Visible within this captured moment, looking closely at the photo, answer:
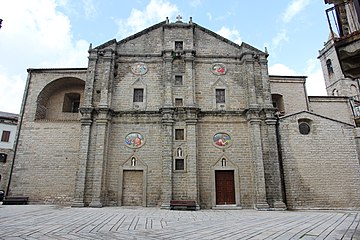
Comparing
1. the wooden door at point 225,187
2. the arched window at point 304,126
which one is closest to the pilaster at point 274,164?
the arched window at point 304,126

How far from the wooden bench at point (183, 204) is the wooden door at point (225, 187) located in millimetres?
2063

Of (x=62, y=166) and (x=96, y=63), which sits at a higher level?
(x=96, y=63)

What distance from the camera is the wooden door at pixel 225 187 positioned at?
582 inches

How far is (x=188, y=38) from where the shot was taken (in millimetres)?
18188

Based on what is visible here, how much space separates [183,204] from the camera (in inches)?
527

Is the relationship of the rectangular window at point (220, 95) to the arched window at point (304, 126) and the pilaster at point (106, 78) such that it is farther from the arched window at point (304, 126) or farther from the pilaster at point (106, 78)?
the pilaster at point (106, 78)

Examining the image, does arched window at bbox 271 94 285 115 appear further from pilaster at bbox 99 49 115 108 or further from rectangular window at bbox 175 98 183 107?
pilaster at bbox 99 49 115 108

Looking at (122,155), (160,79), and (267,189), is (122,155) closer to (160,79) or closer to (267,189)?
(160,79)

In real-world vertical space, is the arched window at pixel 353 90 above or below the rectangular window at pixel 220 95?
above

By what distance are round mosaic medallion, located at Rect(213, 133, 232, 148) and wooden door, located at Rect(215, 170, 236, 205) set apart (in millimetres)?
1728

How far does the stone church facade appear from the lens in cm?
1462

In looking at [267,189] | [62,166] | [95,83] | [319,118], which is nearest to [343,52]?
[267,189]

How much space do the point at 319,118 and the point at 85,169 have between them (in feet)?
50.5

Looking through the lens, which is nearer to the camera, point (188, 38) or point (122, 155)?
point (122, 155)
